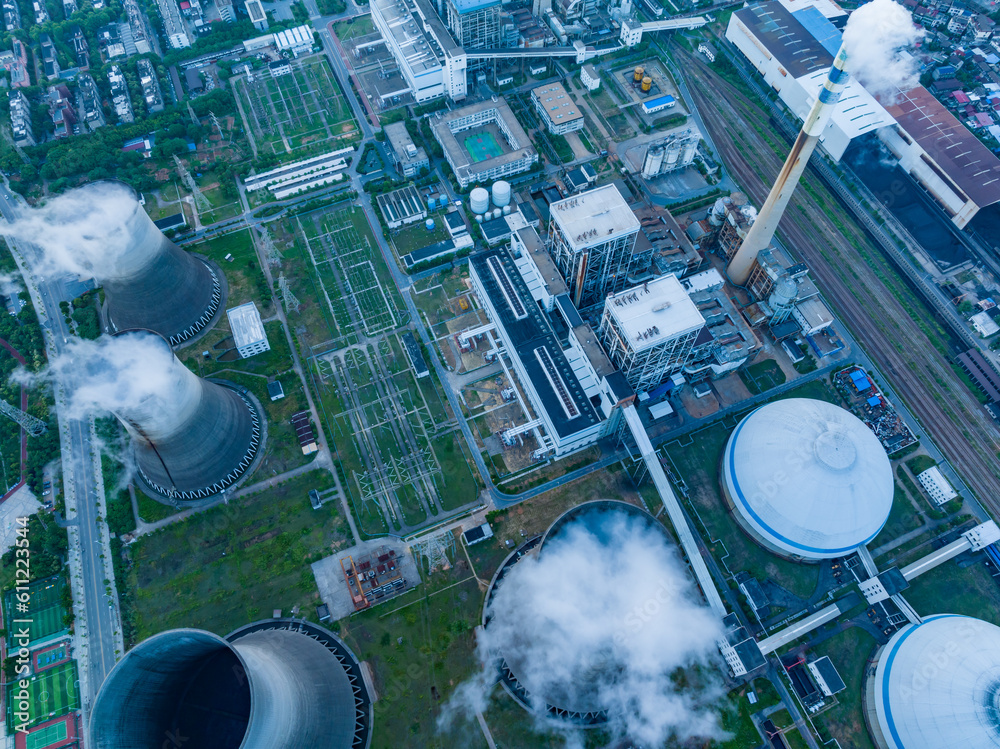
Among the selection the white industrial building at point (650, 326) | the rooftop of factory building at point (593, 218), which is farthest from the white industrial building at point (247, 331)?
the white industrial building at point (650, 326)

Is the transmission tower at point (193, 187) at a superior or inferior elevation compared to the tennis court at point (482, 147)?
superior

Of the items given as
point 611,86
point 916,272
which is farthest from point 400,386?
point 916,272

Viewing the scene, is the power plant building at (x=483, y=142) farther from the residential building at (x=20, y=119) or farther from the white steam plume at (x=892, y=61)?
the residential building at (x=20, y=119)

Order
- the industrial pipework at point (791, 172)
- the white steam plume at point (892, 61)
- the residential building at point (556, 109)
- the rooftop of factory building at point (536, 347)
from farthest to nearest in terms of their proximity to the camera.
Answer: the white steam plume at point (892, 61)
the residential building at point (556, 109)
the rooftop of factory building at point (536, 347)
the industrial pipework at point (791, 172)

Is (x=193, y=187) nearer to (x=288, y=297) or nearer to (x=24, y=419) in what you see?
(x=288, y=297)

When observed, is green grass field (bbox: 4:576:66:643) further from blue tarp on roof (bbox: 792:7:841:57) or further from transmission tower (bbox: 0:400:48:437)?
blue tarp on roof (bbox: 792:7:841:57)

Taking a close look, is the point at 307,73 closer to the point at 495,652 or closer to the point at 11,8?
the point at 11,8
